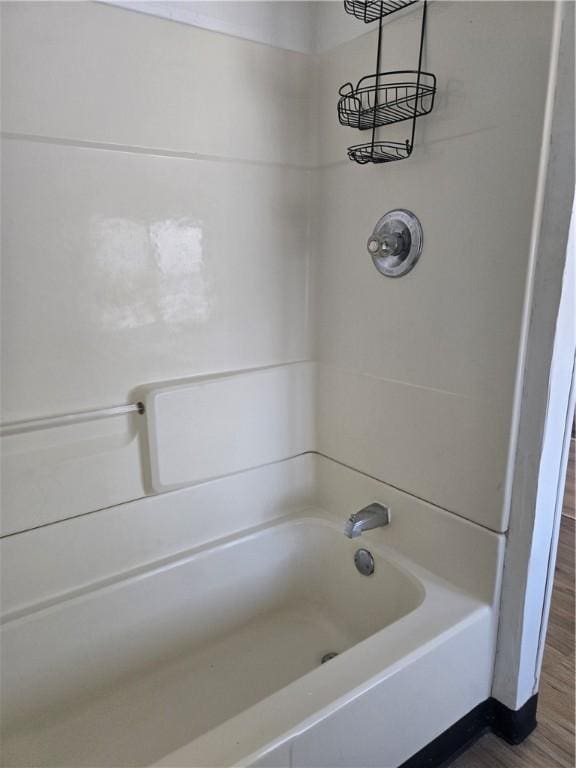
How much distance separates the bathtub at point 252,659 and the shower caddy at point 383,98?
113 centimetres

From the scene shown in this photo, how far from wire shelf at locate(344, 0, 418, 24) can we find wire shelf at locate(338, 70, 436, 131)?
148 mm

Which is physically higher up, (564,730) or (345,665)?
(345,665)

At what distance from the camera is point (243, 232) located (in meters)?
1.65

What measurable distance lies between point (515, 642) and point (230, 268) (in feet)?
4.43

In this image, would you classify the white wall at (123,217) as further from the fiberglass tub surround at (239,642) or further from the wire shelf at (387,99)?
the fiberglass tub surround at (239,642)

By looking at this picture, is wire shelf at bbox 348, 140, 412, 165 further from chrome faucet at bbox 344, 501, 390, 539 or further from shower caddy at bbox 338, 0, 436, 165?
chrome faucet at bbox 344, 501, 390, 539

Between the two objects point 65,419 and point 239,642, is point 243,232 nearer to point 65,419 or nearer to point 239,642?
point 65,419

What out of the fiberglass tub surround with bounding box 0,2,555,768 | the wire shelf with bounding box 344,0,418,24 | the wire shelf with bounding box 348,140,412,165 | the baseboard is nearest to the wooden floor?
the baseboard

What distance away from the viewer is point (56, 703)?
1.44 metres

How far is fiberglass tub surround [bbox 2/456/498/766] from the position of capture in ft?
3.85

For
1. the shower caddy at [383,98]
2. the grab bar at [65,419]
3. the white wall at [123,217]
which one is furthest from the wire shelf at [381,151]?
the grab bar at [65,419]

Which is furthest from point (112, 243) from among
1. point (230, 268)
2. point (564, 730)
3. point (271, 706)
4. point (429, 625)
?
point (564, 730)

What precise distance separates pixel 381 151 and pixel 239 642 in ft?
5.29

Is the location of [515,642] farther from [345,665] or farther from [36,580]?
[36,580]
